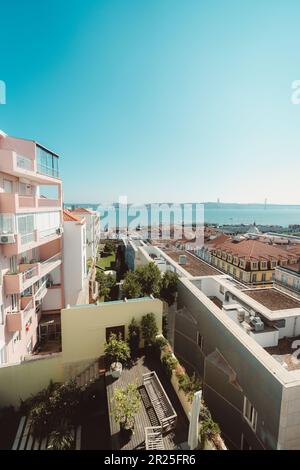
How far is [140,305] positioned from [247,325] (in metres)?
5.27

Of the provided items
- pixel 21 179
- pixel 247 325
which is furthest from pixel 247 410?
pixel 21 179

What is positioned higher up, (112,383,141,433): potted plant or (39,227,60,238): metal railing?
(39,227,60,238): metal railing

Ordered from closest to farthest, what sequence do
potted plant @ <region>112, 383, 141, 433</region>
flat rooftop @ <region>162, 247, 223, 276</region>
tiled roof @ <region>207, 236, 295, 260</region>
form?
potted plant @ <region>112, 383, 141, 433</region>
flat rooftop @ <region>162, 247, 223, 276</region>
tiled roof @ <region>207, 236, 295, 260</region>

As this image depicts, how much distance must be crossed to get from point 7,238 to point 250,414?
11910 millimetres

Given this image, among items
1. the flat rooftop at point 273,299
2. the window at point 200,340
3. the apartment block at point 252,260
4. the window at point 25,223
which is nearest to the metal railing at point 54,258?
the window at point 25,223

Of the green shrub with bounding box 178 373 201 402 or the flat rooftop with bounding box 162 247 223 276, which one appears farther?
the flat rooftop with bounding box 162 247 223 276

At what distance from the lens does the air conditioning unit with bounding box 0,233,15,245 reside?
994 cm

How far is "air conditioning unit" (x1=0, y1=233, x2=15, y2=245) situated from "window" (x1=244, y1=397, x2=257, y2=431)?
11.5 m

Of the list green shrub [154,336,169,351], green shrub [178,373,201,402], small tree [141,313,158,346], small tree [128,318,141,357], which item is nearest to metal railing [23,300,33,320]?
small tree [128,318,141,357]

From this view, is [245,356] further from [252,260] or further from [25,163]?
[252,260]

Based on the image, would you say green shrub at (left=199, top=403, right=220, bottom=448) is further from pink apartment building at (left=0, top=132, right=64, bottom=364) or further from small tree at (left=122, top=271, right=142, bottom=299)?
pink apartment building at (left=0, top=132, right=64, bottom=364)

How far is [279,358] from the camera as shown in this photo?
896cm

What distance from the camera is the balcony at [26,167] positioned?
32.9 feet
